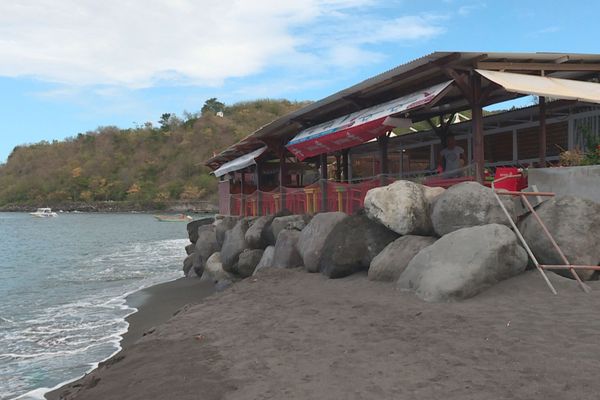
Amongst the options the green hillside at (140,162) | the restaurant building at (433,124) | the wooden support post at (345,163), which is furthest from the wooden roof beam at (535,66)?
the green hillside at (140,162)

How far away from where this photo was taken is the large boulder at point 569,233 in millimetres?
6547

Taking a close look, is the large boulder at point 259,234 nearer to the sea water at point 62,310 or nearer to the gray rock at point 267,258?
the gray rock at point 267,258

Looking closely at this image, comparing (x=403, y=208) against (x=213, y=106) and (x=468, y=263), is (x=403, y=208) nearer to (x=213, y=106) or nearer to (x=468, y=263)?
(x=468, y=263)

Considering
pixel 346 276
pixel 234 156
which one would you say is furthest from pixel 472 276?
pixel 234 156

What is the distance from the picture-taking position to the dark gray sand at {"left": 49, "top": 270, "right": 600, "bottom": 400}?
392cm

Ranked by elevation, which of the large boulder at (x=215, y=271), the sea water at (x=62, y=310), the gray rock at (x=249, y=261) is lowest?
the sea water at (x=62, y=310)

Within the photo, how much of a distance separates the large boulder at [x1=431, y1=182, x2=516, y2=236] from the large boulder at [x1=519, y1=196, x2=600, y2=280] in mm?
438

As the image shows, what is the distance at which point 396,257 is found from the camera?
7.76m

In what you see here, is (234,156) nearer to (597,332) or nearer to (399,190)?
(399,190)

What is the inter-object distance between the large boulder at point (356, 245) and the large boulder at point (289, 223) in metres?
2.84

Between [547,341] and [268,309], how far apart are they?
383 cm

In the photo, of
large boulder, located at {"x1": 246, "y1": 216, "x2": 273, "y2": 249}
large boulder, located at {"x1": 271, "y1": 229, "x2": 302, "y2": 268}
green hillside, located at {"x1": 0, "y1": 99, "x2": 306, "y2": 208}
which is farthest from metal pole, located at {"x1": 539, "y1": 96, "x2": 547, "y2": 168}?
green hillside, located at {"x1": 0, "y1": 99, "x2": 306, "y2": 208}

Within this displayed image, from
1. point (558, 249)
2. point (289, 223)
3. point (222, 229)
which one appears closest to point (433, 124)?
point (289, 223)

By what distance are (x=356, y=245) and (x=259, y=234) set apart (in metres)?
4.80
